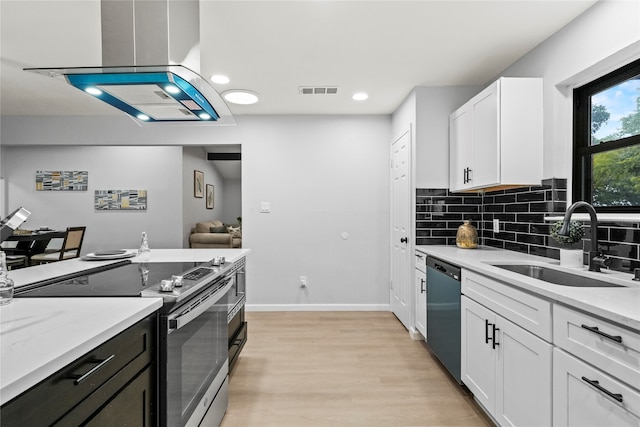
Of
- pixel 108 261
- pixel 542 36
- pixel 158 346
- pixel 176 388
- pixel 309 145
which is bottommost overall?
pixel 176 388

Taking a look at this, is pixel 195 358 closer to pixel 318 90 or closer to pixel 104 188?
pixel 318 90

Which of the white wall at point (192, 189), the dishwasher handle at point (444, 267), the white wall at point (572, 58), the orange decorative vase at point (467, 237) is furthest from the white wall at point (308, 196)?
the white wall at point (572, 58)

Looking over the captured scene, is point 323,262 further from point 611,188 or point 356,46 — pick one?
point 611,188

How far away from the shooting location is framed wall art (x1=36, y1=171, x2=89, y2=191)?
4.77 m

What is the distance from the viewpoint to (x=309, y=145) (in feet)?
13.8

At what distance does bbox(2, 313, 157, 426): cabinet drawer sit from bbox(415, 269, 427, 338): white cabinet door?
231 centimetres

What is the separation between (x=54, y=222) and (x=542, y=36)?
20.6ft

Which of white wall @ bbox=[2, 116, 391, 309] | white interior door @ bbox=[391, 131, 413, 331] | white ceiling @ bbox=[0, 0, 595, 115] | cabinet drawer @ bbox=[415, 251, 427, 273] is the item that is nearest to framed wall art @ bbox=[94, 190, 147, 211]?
white wall @ bbox=[2, 116, 391, 309]

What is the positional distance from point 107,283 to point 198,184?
5.46m

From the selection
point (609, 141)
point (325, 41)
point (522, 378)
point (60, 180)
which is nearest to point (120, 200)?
point (60, 180)

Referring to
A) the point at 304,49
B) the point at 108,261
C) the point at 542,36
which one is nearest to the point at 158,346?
the point at 108,261

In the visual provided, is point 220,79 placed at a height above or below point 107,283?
above

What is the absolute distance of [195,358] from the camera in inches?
58.9

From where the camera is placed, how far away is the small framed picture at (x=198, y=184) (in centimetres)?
642
